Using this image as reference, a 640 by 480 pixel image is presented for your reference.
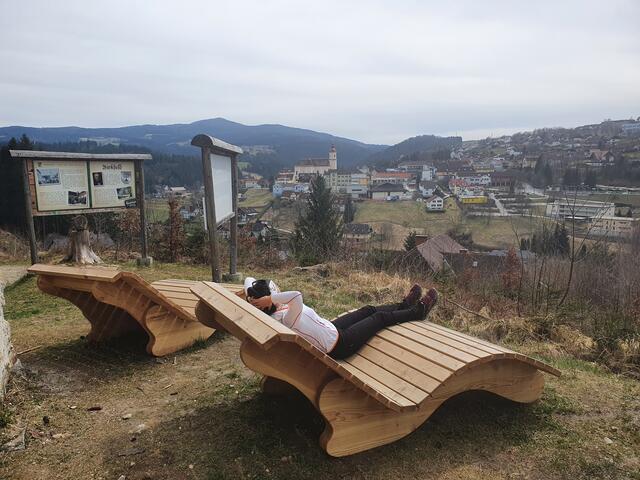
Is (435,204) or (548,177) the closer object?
(548,177)

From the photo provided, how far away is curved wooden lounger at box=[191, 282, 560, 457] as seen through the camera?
2430 millimetres

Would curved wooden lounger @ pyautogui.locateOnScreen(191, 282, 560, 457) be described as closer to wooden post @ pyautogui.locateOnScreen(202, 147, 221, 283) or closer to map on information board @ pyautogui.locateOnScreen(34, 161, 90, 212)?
wooden post @ pyautogui.locateOnScreen(202, 147, 221, 283)

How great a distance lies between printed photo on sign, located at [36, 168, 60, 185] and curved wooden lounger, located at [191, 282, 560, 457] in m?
5.72

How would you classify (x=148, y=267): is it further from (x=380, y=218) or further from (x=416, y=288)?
(x=380, y=218)

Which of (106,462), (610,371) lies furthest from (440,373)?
(610,371)

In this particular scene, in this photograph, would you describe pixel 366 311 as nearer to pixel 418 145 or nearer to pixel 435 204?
pixel 435 204

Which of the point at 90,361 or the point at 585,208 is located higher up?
the point at 585,208

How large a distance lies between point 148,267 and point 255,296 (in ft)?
22.1

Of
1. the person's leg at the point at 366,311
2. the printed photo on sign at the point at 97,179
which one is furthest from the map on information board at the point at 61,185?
the person's leg at the point at 366,311

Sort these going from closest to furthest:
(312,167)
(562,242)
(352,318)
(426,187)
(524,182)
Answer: (352,318)
(562,242)
(524,182)
(426,187)
(312,167)

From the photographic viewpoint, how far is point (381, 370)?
298 centimetres

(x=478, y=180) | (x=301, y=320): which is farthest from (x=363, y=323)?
(x=478, y=180)

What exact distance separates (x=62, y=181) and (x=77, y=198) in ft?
1.20

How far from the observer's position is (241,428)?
9.64 ft
